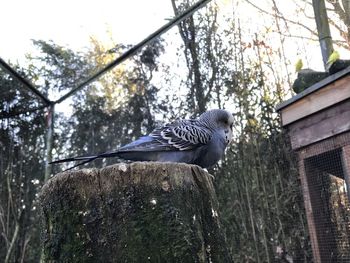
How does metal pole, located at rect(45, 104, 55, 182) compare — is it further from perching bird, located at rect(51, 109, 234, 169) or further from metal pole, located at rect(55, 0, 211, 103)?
perching bird, located at rect(51, 109, 234, 169)

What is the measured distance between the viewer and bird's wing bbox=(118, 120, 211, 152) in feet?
5.36

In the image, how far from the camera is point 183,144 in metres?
1.70

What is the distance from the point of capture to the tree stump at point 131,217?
1020 millimetres

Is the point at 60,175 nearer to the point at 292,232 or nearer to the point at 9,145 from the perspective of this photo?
the point at 292,232

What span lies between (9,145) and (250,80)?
6.19 ft

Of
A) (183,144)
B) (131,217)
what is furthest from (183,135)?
(131,217)

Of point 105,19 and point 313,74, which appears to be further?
point 105,19

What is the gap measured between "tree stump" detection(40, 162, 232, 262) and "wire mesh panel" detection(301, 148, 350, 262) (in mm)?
1051

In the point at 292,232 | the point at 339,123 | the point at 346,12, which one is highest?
the point at 346,12

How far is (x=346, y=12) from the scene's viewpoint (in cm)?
189

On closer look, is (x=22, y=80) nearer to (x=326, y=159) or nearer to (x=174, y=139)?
(x=174, y=139)

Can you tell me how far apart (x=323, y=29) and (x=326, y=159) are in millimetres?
609

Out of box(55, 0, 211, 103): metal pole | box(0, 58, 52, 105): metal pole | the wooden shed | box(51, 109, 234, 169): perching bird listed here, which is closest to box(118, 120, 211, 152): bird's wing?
box(51, 109, 234, 169): perching bird

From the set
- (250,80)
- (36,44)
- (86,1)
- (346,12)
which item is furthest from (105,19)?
(346,12)
